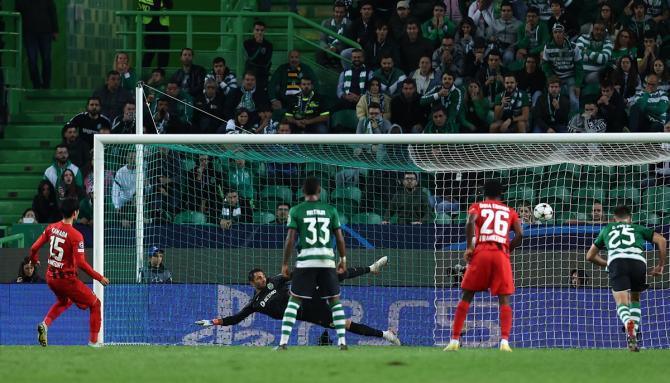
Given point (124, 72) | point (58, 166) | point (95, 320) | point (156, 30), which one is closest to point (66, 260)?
point (95, 320)

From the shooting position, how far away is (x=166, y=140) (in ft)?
58.3

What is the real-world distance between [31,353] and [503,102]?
963 centimetres

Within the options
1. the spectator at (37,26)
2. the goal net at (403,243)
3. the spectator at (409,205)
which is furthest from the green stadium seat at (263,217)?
the spectator at (37,26)

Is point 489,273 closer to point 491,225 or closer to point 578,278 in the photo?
point 491,225

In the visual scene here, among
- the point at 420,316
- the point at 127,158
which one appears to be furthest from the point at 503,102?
the point at 127,158

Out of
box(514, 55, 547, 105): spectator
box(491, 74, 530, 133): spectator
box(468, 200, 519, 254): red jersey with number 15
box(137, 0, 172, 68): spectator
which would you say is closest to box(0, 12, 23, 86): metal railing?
box(137, 0, 172, 68): spectator

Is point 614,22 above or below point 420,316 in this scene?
above

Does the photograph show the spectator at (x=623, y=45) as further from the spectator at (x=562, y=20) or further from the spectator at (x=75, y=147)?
the spectator at (x=75, y=147)

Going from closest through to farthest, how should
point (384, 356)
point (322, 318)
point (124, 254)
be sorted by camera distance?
point (384, 356)
point (322, 318)
point (124, 254)

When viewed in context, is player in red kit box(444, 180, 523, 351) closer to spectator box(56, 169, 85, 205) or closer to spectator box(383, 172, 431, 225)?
spectator box(383, 172, 431, 225)

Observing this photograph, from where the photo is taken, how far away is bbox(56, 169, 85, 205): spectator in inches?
877

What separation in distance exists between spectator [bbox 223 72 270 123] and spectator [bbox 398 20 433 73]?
2.31 meters

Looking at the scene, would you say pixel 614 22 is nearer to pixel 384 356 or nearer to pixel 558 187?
pixel 558 187

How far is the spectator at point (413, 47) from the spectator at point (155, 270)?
6304mm
